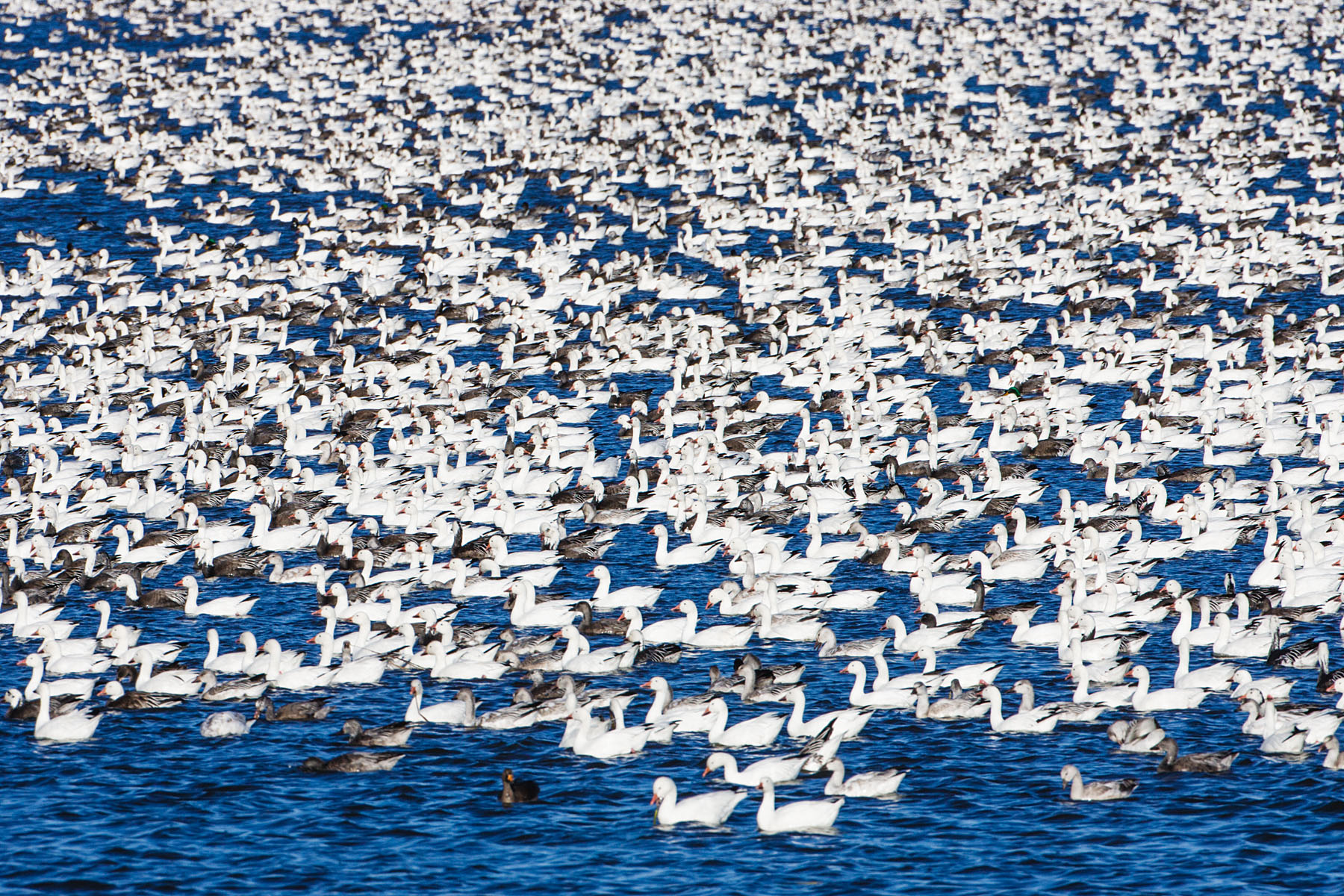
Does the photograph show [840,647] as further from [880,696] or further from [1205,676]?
[1205,676]

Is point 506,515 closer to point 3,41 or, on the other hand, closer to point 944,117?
point 944,117

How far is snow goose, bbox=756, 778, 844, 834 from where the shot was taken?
93.3 ft

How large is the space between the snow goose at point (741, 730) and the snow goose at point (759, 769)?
5.59 feet

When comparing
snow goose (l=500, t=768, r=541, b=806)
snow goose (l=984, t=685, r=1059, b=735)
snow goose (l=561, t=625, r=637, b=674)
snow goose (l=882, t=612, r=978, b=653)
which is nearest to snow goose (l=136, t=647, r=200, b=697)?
snow goose (l=561, t=625, r=637, b=674)

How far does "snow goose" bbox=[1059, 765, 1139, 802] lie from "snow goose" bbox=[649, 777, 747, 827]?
4.90m

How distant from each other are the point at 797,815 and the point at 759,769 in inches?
58.5

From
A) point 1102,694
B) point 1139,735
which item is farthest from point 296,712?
point 1139,735

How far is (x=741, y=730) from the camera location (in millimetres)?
31859

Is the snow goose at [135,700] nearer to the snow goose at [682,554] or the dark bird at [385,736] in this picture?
the dark bird at [385,736]

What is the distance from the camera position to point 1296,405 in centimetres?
5131

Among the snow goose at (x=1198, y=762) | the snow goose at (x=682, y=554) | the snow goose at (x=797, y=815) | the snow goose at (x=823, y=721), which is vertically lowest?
the snow goose at (x=797, y=815)

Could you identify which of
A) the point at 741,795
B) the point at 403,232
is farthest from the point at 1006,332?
the point at 741,795

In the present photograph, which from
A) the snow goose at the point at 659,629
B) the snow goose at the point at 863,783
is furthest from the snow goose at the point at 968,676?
the snow goose at the point at 659,629

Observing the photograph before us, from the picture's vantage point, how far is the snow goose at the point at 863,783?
29.5 m
